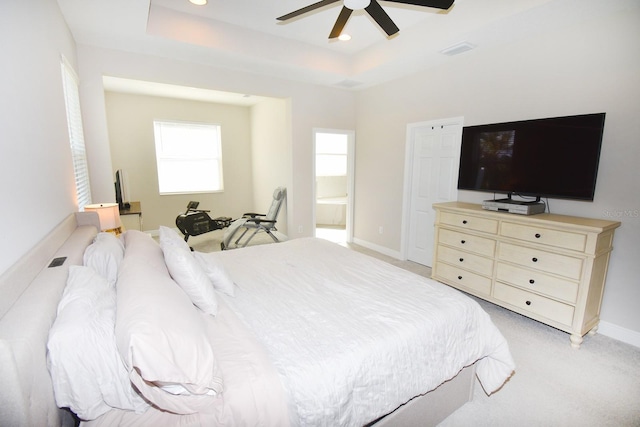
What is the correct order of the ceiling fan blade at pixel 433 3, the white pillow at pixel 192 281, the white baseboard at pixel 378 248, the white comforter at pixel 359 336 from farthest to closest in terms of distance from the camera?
the white baseboard at pixel 378 248
the ceiling fan blade at pixel 433 3
the white pillow at pixel 192 281
the white comforter at pixel 359 336

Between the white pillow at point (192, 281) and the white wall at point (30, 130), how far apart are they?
60 centimetres

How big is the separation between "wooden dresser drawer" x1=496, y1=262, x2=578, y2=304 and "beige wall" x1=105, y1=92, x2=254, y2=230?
17.7 feet

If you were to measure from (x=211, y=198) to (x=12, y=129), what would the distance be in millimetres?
5221

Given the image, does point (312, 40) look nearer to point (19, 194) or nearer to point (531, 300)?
point (19, 194)

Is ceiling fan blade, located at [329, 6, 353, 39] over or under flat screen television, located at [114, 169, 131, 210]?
over

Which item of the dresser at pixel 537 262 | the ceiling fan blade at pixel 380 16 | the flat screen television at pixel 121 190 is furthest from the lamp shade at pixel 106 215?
the dresser at pixel 537 262

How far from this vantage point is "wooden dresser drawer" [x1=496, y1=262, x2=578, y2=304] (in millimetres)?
2354

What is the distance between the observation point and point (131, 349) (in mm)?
910

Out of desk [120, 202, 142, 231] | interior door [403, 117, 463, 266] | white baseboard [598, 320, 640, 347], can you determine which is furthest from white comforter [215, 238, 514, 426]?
desk [120, 202, 142, 231]

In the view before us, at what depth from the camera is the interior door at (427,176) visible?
370 cm

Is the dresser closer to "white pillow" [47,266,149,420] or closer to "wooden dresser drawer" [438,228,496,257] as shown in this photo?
"wooden dresser drawer" [438,228,496,257]

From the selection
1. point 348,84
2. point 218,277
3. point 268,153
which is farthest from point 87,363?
point 268,153

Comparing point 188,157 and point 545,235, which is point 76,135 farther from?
point 545,235

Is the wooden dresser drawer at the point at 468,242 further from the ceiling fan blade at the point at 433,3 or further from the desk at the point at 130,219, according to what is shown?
the desk at the point at 130,219
